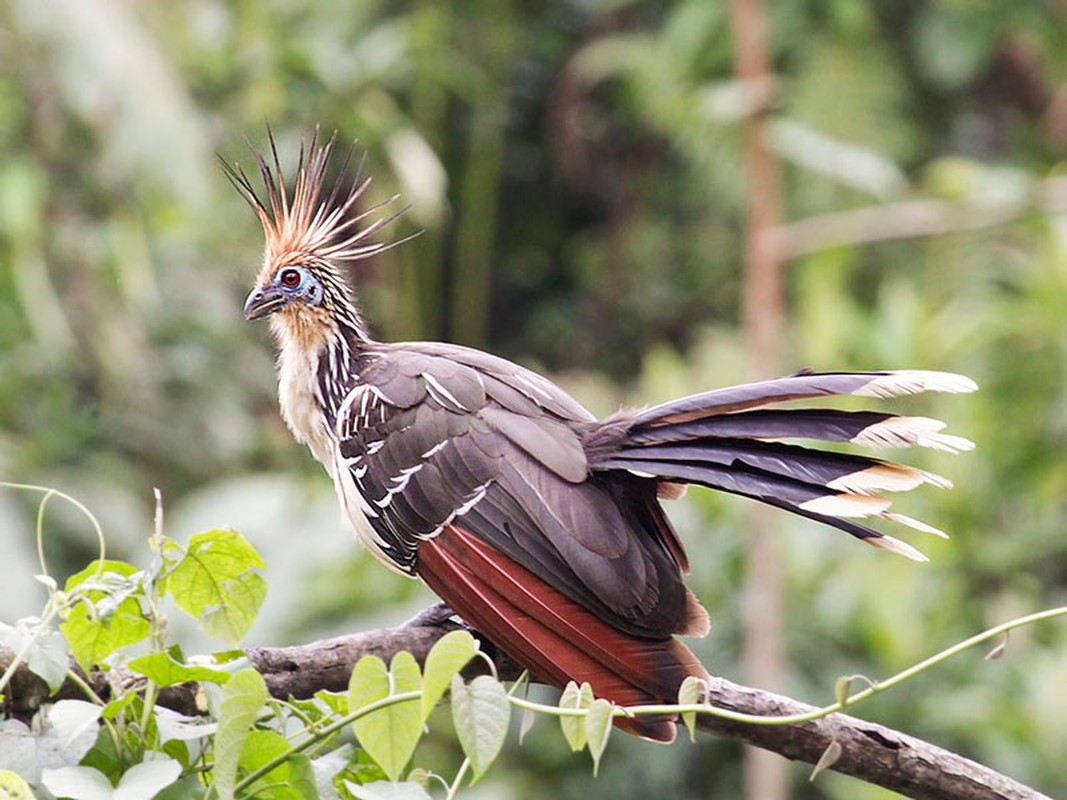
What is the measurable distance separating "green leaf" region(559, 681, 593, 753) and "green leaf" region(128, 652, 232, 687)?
38 centimetres

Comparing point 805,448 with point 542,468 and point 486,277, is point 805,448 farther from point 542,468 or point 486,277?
point 486,277

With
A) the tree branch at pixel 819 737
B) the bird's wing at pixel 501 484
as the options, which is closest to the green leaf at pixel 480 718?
the tree branch at pixel 819 737

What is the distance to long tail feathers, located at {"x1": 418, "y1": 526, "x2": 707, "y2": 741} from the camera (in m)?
→ 2.24

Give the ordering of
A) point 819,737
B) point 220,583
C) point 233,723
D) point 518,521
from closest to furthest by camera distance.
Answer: point 233,723 → point 220,583 → point 819,737 → point 518,521

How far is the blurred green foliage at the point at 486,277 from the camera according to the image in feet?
16.6

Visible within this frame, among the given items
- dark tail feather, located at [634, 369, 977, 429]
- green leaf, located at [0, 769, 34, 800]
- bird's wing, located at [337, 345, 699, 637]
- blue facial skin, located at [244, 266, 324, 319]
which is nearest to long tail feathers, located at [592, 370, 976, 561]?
dark tail feather, located at [634, 369, 977, 429]

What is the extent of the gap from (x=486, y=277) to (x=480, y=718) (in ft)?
20.3

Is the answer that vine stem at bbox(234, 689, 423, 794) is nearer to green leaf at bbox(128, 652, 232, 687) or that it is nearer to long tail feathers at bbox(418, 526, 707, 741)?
green leaf at bbox(128, 652, 232, 687)

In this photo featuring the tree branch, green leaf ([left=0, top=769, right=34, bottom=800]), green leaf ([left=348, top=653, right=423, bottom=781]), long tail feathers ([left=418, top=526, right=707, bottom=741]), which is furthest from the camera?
long tail feathers ([left=418, top=526, right=707, bottom=741])

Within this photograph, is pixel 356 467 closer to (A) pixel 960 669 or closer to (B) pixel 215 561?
(B) pixel 215 561

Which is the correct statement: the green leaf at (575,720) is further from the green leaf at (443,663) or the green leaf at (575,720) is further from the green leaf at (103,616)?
the green leaf at (103,616)

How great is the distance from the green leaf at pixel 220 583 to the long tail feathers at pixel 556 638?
1.98 feet

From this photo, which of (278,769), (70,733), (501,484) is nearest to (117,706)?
(70,733)

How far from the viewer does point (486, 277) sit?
7602mm
